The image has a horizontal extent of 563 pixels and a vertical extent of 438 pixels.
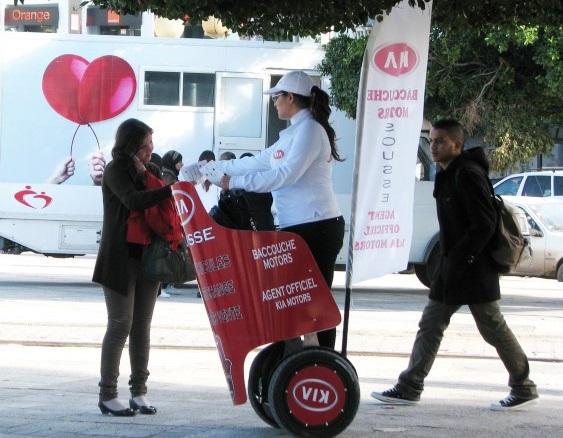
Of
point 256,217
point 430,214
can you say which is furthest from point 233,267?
point 430,214

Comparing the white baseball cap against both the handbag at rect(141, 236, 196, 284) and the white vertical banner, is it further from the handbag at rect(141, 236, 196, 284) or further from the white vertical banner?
the handbag at rect(141, 236, 196, 284)

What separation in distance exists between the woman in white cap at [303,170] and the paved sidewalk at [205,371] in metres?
1.05

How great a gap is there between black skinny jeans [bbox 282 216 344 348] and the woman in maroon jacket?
3.12 ft

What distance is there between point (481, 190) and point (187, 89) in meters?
10.5

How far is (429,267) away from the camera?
17.5 metres

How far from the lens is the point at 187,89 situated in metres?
17.5

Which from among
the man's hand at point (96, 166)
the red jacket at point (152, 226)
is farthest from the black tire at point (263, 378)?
the man's hand at point (96, 166)

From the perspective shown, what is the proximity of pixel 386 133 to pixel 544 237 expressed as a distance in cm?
1340

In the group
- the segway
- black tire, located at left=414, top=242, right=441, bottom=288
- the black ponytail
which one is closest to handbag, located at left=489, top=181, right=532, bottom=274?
the black ponytail

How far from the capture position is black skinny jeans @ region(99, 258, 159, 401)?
7246mm

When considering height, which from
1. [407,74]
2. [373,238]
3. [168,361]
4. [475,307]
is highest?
[407,74]

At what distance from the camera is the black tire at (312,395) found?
21.2 ft

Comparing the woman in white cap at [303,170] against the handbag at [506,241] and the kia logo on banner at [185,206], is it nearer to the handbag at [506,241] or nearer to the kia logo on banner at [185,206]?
the kia logo on banner at [185,206]

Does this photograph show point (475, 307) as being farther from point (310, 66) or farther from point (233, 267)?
point (310, 66)
